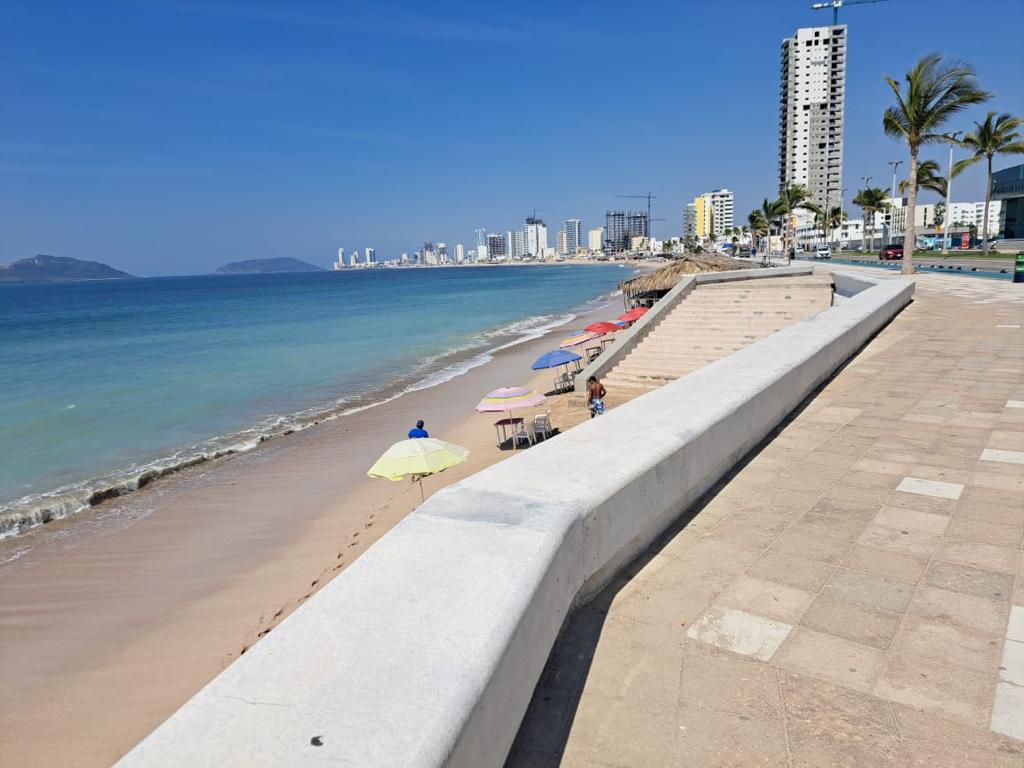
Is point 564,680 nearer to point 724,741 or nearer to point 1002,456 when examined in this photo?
point 724,741

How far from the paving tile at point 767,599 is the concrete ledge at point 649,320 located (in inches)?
514

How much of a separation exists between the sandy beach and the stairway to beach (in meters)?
2.09

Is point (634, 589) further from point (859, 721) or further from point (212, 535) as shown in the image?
point (212, 535)

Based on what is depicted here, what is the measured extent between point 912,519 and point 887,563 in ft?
2.31

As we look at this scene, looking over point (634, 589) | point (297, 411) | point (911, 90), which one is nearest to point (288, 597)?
point (634, 589)

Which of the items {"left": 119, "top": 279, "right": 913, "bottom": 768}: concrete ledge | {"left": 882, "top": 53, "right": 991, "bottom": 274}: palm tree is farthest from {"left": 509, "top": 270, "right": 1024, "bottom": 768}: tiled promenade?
{"left": 882, "top": 53, "right": 991, "bottom": 274}: palm tree

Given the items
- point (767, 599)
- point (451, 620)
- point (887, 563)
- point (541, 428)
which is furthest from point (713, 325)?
point (451, 620)

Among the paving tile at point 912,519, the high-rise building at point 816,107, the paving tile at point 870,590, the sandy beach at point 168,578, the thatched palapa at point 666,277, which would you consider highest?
the high-rise building at point 816,107

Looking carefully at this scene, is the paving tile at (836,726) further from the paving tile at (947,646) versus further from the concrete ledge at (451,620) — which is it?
the concrete ledge at (451,620)

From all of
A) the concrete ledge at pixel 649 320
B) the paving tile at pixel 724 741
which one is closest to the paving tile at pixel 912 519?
the paving tile at pixel 724 741

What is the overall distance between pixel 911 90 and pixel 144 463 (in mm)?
30013

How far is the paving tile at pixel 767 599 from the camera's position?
9.99 ft

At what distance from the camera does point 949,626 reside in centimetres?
290

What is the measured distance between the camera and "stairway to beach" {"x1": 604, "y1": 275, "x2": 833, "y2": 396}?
15.8 m
